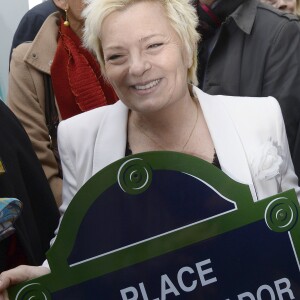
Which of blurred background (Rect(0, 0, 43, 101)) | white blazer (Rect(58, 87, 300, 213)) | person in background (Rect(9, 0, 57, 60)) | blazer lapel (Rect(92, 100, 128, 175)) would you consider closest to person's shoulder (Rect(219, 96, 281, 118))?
white blazer (Rect(58, 87, 300, 213))

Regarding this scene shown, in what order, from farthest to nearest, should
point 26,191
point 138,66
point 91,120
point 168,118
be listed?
point 26,191, point 91,120, point 168,118, point 138,66

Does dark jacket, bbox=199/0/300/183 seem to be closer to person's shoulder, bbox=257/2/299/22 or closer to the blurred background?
person's shoulder, bbox=257/2/299/22

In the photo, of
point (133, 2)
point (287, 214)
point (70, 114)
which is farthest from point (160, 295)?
point (70, 114)

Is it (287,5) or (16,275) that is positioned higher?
(287,5)

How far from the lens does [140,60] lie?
1726 millimetres

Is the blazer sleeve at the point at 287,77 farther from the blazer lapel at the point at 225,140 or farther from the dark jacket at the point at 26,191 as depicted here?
the dark jacket at the point at 26,191

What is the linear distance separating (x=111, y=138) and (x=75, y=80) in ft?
2.54

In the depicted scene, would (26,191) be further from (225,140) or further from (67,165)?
(225,140)

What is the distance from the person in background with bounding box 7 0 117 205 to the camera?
2539 millimetres

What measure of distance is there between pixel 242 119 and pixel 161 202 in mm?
Result: 434

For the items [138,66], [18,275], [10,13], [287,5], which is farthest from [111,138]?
[10,13]

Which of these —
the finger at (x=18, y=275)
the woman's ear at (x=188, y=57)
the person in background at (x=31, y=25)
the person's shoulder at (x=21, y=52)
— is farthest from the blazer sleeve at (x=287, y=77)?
the person in background at (x=31, y=25)

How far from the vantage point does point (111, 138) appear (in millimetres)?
1875

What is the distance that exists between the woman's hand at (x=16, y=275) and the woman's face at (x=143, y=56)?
1.51 feet
